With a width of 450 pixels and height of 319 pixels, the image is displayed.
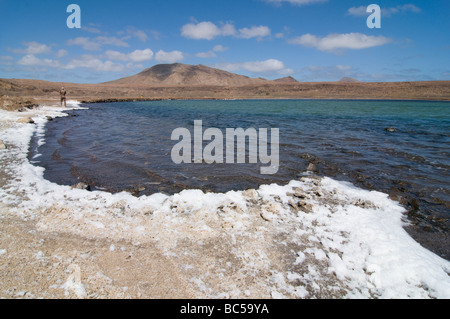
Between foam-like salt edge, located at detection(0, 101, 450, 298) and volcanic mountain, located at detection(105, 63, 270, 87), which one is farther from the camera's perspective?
volcanic mountain, located at detection(105, 63, 270, 87)

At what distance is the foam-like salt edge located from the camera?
8.75 ft

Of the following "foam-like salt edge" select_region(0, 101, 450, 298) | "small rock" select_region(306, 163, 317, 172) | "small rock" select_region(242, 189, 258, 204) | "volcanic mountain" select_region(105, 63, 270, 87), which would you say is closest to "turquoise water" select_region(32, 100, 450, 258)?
"small rock" select_region(306, 163, 317, 172)

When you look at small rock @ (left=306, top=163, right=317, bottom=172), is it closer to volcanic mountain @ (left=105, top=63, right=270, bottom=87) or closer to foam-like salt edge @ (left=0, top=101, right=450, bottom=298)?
foam-like salt edge @ (left=0, top=101, right=450, bottom=298)

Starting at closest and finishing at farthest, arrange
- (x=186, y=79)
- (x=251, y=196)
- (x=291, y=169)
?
(x=251, y=196), (x=291, y=169), (x=186, y=79)

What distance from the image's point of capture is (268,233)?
11.8ft

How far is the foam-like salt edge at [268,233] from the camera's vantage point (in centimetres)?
267

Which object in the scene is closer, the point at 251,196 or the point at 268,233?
the point at 268,233

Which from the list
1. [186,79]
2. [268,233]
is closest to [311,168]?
[268,233]

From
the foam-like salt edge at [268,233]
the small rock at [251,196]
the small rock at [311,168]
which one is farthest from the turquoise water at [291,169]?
the small rock at [251,196]

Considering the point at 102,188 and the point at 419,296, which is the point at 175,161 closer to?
the point at 102,188

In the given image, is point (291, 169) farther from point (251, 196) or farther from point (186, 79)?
point (186, 79)

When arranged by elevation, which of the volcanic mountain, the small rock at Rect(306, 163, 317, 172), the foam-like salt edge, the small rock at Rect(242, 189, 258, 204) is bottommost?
the foam-like salt edge

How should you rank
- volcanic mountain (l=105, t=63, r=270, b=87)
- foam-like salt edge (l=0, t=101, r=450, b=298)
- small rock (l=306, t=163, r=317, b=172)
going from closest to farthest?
foam-like salt edge (l=0, t=101, r=450, b=298) < small rock (l=306, t=163, r=317, b=172) < volcanic mountain (l=105, t=63, r=270, b=87)
